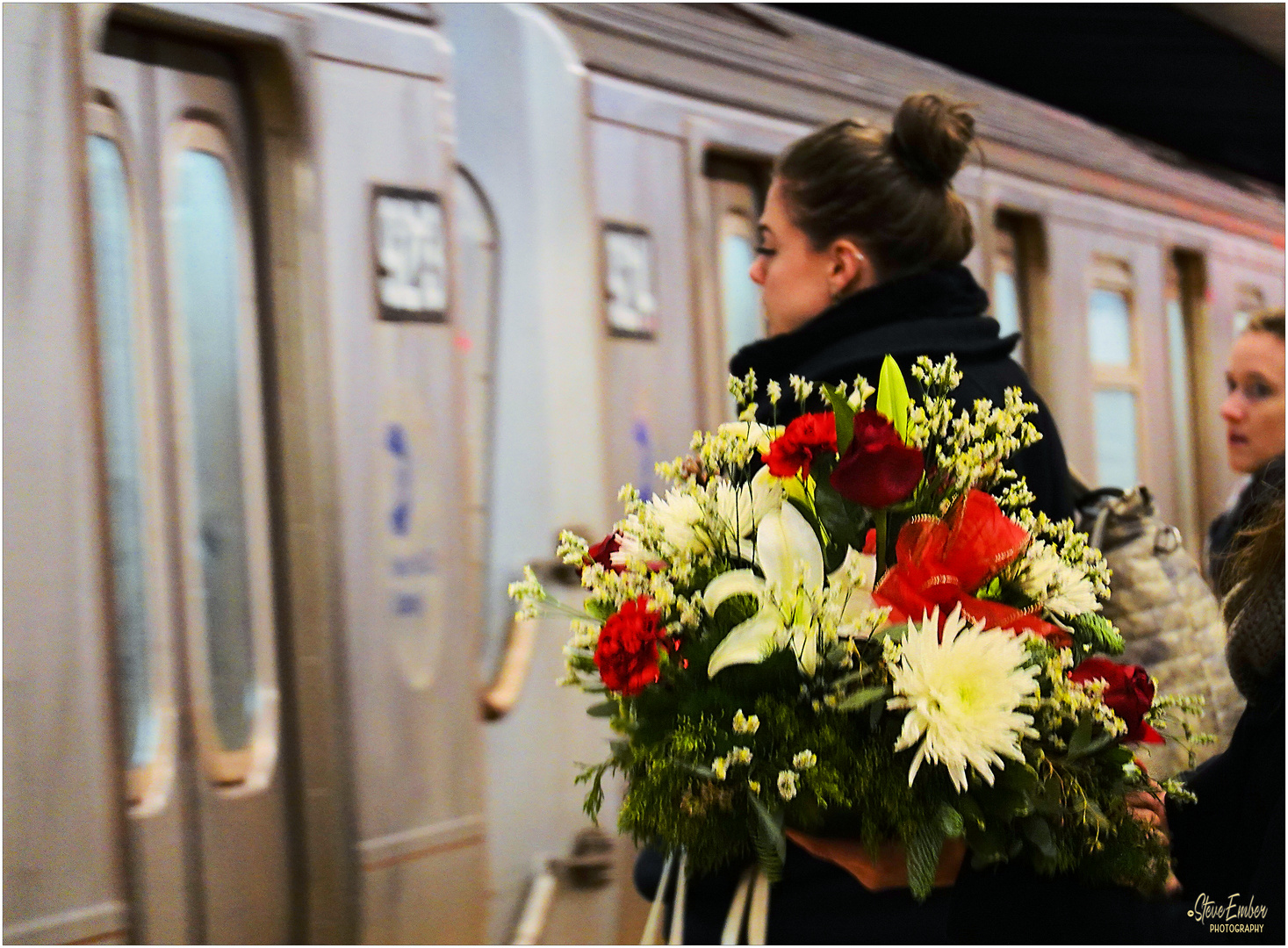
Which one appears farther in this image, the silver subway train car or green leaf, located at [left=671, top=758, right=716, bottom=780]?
the silver subway train car

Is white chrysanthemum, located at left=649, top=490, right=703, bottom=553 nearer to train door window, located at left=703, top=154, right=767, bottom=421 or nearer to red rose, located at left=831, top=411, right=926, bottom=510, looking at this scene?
red rose, located at left=831, top=411, right=926, bottom=510

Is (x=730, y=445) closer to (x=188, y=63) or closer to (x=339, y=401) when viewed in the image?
(x=339, y=401)

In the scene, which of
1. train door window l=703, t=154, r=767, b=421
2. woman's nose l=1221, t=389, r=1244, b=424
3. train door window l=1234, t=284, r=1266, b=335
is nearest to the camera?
train door window l=703, t=154, r=767, b=421

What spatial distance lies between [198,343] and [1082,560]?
4.05 feet

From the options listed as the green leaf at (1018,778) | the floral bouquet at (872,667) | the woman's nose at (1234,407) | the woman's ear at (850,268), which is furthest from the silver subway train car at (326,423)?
the woman's nose at (1234,407)

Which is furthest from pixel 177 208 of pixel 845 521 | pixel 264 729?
pixel 845 521

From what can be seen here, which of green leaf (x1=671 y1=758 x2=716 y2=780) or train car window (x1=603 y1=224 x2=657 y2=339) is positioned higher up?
train car window (x1=603 y1=224 x2=657 y2=339)

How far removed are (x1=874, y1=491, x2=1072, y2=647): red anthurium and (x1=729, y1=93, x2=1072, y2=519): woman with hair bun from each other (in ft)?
1.72

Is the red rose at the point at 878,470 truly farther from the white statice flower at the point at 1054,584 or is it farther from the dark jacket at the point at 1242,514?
the dark jacket at the point at 1242,514

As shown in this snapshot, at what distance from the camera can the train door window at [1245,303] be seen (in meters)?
4.51

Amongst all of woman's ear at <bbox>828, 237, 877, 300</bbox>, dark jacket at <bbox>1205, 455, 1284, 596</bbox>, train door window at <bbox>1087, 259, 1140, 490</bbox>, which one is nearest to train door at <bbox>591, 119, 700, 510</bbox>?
woman's ear at <bbox>828, 237, 877, 300</bbox>

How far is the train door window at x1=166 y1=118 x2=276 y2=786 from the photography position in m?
1.75

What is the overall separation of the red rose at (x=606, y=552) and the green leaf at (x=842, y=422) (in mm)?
253

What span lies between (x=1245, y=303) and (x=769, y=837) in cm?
419
